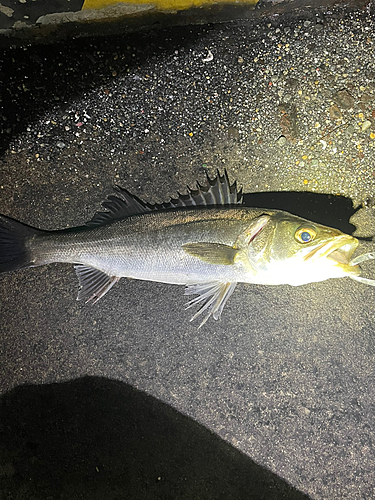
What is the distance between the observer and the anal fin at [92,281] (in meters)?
2.99

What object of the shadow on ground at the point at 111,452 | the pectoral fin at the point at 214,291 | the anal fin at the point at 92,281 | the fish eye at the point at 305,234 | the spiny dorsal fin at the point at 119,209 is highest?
the spiny dorsal fin at the point at 119,209

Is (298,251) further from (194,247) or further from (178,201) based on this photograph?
(178,201)

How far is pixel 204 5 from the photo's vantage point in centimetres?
315

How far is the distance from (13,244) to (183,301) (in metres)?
1.76

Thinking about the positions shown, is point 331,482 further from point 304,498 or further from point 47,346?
point 47,346

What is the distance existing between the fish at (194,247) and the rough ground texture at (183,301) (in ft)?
0.94

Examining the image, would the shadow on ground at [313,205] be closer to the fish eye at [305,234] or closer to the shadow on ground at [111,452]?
the fish eye at [305,234]

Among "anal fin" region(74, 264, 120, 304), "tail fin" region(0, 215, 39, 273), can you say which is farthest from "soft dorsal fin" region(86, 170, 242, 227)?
"tail fin" region(0, 215, 39, 273)

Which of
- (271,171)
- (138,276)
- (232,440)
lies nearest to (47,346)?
(138,276)

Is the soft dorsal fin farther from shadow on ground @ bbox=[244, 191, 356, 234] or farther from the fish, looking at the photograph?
shadow on ground @ bbox=[244, 191, 356, 234]

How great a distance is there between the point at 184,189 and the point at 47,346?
2.15 metres

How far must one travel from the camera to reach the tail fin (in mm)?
2947

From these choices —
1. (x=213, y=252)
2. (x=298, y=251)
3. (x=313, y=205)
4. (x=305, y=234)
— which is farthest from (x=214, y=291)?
(x=313, y=205)

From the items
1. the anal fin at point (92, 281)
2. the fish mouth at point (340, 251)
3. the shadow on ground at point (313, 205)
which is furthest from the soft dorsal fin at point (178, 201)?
the fish mouth at point (340, 251)
